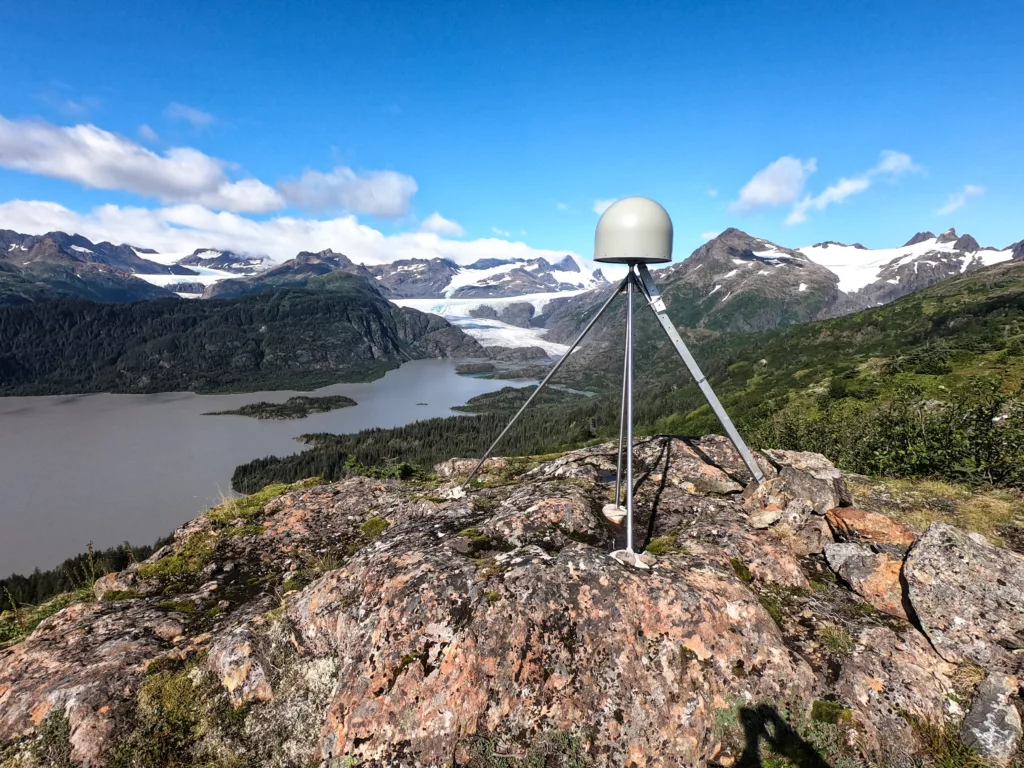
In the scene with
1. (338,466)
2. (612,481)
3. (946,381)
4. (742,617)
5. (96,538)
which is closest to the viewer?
(742,617)

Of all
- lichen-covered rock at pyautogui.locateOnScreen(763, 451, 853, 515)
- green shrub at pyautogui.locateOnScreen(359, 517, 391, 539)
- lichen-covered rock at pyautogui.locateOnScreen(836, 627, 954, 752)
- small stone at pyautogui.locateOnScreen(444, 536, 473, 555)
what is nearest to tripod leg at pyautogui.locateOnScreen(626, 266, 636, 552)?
small stone at pyautogui.locateOnScreen(444, 536, 473, 555)

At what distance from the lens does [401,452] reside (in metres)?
144

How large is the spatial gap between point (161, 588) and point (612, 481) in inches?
382

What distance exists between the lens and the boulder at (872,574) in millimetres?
6949

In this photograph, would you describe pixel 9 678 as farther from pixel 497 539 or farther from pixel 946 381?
pixel 946 381

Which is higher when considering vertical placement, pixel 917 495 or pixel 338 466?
pixel 917 495

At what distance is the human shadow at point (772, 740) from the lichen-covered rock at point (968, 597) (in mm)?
2449

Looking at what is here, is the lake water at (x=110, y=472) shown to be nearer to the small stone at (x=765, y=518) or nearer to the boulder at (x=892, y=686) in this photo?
the small stone at (x=765, y=518)

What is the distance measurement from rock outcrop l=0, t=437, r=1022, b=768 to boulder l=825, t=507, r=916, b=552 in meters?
0.10

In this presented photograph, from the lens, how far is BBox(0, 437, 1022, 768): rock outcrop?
5406mm

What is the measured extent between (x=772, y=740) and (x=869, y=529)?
5078 millimetres

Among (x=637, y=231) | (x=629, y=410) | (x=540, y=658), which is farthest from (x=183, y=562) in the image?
(x=637, y=231)

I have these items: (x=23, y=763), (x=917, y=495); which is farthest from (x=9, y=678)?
(x=917, y=495)

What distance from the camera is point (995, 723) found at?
5.15 meters
